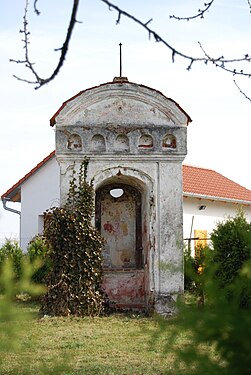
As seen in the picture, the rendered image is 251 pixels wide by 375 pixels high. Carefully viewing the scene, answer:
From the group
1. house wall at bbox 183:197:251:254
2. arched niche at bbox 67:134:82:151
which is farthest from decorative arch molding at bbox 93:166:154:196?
house wall at bbox 183:197:251:254

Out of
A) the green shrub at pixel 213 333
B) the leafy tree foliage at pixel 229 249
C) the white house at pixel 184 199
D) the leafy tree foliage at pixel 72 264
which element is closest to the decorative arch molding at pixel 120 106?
the leafy tree foliage at pixel 72 264

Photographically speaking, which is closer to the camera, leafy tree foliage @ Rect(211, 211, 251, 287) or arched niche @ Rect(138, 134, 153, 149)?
leafy tree foliage @ Rect(211, 211, 251, 287)

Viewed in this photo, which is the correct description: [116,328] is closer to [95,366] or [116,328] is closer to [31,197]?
[95,366]

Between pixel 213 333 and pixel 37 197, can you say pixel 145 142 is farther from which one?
pixel 213 333

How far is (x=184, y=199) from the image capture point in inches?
845

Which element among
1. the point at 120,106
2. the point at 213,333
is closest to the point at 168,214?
the point at 120,106

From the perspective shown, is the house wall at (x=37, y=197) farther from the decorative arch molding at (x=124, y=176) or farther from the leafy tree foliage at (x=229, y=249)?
the leafy tree foliage at (x=229, y=249)

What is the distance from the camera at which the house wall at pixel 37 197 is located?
22.1m

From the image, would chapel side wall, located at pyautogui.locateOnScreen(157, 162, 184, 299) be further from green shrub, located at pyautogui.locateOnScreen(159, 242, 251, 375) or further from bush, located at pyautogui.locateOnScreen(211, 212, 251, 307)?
green shrub, located at pyautogui.locateOnScreen(159, 242, 251, 375)

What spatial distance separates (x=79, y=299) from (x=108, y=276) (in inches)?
58.1

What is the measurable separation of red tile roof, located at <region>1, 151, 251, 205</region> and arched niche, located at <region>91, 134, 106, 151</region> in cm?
836

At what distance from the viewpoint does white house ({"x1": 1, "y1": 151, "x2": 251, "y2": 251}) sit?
21.6 metres

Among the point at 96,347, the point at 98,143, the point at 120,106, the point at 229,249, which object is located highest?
the point at 120,106

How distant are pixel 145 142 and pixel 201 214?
30.8 feet
